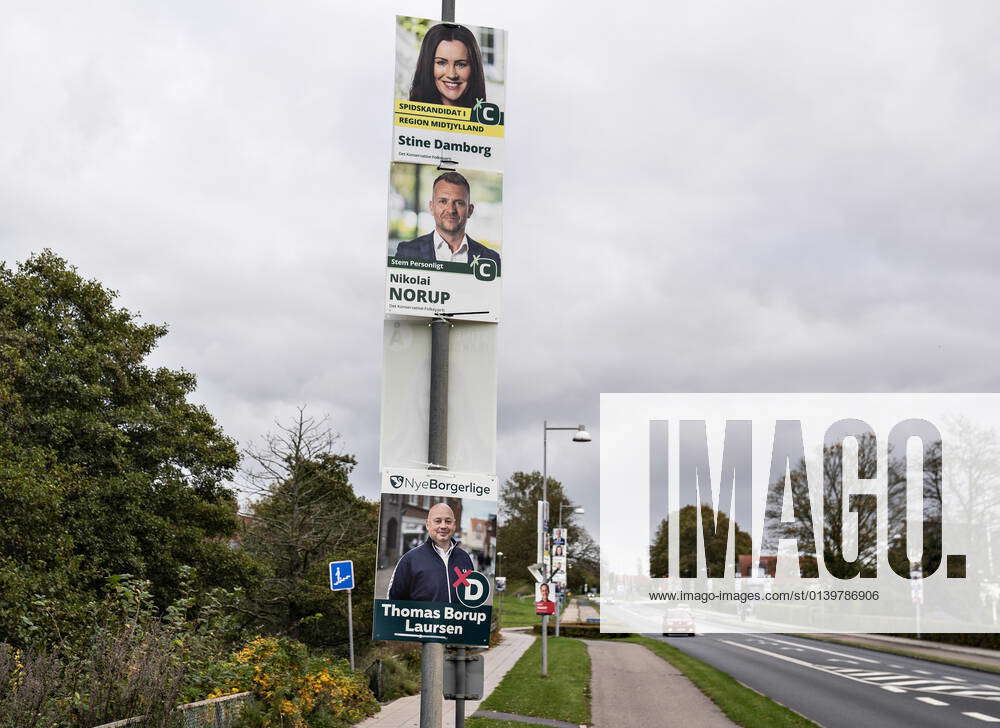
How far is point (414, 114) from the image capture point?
5.69m

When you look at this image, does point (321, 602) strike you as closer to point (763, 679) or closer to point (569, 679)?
point (569, 679)

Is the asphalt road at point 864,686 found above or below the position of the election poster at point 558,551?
below

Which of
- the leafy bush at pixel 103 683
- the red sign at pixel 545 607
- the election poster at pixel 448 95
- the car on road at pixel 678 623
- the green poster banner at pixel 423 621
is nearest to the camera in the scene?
the green poster banner at pixel 423 621

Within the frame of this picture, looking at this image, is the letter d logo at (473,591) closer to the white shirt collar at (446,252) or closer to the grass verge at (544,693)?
the white shirt collar at (446,252)

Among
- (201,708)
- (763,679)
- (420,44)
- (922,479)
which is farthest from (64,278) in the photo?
(922,479)

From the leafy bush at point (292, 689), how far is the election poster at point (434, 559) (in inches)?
288

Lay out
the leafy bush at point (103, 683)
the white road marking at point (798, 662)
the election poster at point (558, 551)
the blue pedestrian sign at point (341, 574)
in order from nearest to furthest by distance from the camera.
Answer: the leafy bush at point (103, 683), the blue pedestrian sign at point (341, 574), the white road marking at point (798, 662), the election poster at point (558, 551)

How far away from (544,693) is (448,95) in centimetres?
1720

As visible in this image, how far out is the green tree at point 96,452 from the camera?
21266 millimetres

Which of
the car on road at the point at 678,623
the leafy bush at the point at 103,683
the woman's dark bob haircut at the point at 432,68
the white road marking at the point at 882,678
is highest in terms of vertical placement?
the woman's dark bob haircut at the point at 432,68

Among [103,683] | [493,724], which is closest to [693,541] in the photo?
[493,724]

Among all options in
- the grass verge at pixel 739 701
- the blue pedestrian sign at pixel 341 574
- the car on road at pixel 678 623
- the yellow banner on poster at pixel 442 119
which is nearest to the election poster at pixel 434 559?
the yellow banner on poster at pixel 442 119

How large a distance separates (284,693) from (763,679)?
54.8 feet

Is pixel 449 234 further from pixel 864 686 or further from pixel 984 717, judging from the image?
pixel 864 686
